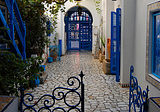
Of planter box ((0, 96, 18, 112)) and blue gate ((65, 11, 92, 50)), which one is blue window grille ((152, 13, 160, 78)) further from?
blue gate ((65, 11, 92, 50))

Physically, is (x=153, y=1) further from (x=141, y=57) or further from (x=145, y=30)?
(x=141, y=57)

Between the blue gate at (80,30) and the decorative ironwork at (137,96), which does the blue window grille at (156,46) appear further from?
the blue gate at (80,30)

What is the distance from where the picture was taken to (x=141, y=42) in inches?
210

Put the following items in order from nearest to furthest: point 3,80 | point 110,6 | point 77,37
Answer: point 3,80
point 110,6
point 77,37

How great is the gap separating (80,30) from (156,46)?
12.6 metres

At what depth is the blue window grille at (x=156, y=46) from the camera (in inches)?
174

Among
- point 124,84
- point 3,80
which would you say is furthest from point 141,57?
point 3,80

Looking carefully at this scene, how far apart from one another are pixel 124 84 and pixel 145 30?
6.49 feet

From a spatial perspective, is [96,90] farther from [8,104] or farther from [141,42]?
[8,104]

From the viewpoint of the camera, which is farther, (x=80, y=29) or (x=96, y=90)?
(x=80, y=29)

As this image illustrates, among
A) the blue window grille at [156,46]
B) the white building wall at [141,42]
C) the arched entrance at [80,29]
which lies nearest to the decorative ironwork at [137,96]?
the blue window grille at [156,46]

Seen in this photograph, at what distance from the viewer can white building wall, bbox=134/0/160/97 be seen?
5028 mm

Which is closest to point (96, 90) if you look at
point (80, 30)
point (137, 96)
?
point (137, 96)

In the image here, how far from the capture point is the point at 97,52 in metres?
12.3
